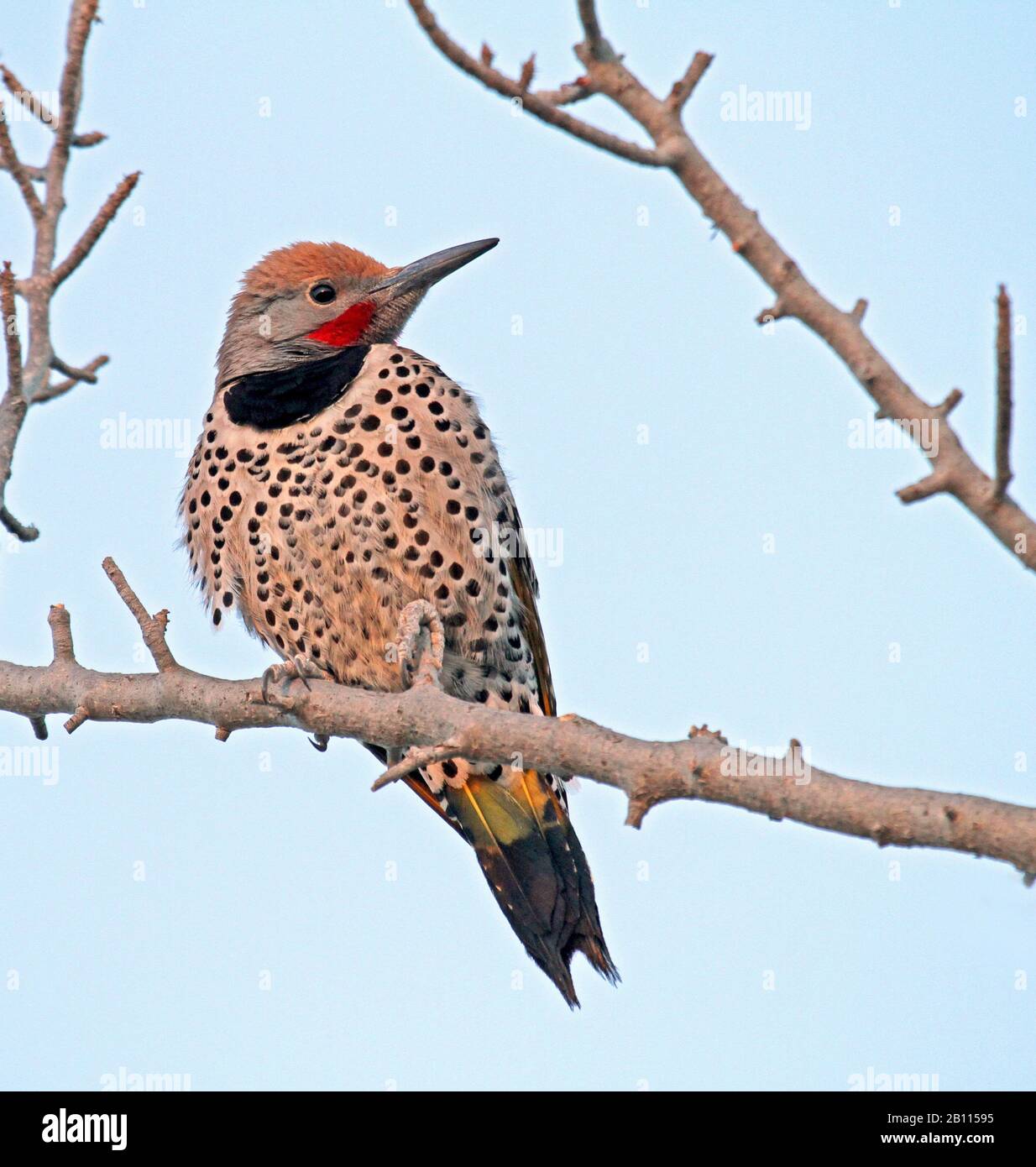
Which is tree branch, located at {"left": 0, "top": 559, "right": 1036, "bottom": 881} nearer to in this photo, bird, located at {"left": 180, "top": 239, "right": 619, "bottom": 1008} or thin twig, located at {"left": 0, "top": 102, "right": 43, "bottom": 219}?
bird, located at {"left": 180, "top": 239, "right": 619, "bottom": 1008}

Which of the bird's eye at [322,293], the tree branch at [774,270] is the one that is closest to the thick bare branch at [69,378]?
the bird's eye at [322,293]

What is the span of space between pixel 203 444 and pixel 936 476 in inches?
A: 149

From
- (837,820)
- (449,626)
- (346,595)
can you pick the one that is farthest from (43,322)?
(837,820)

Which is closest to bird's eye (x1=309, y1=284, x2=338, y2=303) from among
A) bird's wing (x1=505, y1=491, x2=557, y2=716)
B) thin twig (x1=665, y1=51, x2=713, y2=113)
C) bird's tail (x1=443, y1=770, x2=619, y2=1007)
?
bird's wing (x1=505, y1=491, x2=557, y2=716)

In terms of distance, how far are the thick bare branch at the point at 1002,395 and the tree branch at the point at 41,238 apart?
301 centimetres

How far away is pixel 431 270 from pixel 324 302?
1.57ft

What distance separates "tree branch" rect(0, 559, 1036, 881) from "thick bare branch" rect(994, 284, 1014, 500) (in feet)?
2.53

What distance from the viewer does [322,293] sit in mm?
6344

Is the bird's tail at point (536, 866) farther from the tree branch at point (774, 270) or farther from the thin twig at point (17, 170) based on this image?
the tree branch at point (774, 270)

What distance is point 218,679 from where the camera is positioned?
173 inches

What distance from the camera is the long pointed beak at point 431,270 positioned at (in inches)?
249

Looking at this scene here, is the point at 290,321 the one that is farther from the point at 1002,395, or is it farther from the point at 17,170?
the point at 1002,395

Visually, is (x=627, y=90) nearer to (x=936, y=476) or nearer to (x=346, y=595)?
(x=936, y=476)

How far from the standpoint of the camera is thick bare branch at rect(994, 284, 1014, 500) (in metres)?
2.50
